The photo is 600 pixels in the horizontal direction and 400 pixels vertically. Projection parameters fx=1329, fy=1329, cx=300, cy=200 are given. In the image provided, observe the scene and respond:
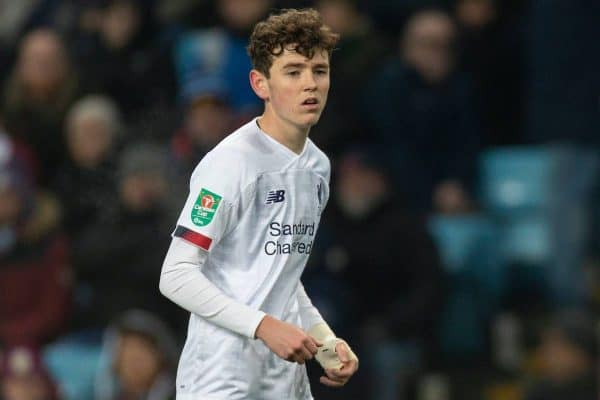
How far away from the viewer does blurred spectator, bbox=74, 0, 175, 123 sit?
30.0ft

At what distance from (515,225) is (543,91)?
86 cm

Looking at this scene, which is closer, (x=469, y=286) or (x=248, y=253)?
(x=248, y=253)

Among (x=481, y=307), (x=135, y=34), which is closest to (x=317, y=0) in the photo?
(x=135, y=34)

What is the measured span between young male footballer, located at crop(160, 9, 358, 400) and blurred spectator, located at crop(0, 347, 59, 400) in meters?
4.75

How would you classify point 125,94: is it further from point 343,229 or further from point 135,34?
point 343,229

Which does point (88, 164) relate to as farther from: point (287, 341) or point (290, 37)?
point (287, 341)

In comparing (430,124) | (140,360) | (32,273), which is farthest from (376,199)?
(32,273)

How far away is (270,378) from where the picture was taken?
13.4ft

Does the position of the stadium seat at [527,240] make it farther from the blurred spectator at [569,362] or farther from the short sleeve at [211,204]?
the short sleeve at [211,204]

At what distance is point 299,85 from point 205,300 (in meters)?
0.71

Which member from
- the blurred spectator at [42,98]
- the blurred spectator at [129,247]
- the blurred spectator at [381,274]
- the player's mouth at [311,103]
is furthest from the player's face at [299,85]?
the blurred spectator at [42,98]

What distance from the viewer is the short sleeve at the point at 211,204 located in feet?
12.9

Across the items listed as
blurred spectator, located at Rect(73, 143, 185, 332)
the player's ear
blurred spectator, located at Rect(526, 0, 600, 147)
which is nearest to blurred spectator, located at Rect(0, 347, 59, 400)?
blurred spectator, located at Rect(73, 143, 185, 332)

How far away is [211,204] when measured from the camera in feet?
12.9
